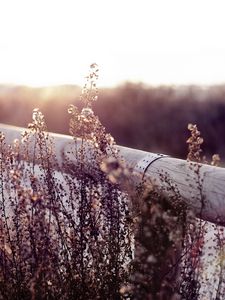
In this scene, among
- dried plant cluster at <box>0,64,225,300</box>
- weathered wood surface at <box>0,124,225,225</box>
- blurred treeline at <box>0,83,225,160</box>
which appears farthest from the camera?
blurred treeline at <box>0,83,225,160</box>

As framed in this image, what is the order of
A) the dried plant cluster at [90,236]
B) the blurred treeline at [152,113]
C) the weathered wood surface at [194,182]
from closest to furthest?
the dried plant cluster at [90,236] < the weathered wood surface at [194,182] < the blurred treeline at [152,113]

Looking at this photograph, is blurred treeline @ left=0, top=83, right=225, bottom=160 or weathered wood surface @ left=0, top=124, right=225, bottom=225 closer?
weathered wood surface @ left=0, top=124, right=225, bottom=225

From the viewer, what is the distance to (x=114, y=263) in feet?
9.60

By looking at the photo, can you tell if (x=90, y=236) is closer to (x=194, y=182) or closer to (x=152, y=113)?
(x=194, y=182)

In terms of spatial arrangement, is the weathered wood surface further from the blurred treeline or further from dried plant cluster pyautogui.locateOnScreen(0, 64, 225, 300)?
the blurred treeline

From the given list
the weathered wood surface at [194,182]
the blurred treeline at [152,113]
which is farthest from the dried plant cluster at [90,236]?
the blurred treeline at [152,113]

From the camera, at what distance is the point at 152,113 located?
14.3 meters

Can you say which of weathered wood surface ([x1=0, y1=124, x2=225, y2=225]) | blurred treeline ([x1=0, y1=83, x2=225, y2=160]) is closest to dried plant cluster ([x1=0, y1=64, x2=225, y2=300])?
weathered wood surface ([x1=0, y1=124, x2=225, y2=225])

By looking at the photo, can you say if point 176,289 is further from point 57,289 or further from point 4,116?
point 4,116

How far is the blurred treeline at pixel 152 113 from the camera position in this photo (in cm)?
1328

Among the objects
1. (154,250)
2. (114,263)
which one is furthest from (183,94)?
(154,250)

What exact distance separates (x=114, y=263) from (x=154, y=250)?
3.62ft

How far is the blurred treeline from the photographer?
13281mm

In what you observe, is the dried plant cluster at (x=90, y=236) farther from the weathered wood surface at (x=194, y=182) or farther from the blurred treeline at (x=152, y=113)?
the blurred treeline at (x=152, y=113)
